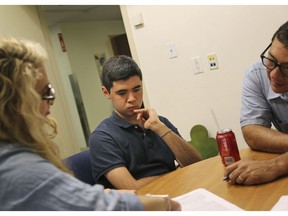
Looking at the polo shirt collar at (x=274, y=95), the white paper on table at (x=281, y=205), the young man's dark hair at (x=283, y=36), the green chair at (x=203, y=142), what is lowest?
the green chair at (x=203, y=142)

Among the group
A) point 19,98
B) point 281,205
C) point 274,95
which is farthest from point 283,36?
point 19,98

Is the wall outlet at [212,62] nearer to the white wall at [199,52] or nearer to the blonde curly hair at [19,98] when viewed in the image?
the white wall at [199,52]

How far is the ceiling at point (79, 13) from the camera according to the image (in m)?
4.54

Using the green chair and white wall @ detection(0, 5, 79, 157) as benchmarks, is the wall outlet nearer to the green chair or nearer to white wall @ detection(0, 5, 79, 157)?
the green chair

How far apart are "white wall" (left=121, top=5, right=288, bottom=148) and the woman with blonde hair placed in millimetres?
1868

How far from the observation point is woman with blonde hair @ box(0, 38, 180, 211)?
0.65 m

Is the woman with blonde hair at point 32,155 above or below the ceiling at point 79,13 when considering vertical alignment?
below

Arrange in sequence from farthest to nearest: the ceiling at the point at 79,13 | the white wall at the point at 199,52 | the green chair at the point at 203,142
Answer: the ceiling at the point at 79,13, the green chair at the point at 203,142, the white wall at the point at 199,52

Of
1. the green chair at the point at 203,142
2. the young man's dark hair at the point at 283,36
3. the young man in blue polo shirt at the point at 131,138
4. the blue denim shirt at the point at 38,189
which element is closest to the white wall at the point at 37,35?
the green chair at the point at 203,142

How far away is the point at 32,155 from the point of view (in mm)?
701

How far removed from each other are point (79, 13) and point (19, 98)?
178 inches

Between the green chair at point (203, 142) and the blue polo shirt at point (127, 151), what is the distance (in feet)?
3.07

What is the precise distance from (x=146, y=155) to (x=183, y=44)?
4.39 feet

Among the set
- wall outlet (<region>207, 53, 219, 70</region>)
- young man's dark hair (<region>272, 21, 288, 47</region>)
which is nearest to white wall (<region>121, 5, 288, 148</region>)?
wall outlet (<region>207, 53, 219, 70</region>)
